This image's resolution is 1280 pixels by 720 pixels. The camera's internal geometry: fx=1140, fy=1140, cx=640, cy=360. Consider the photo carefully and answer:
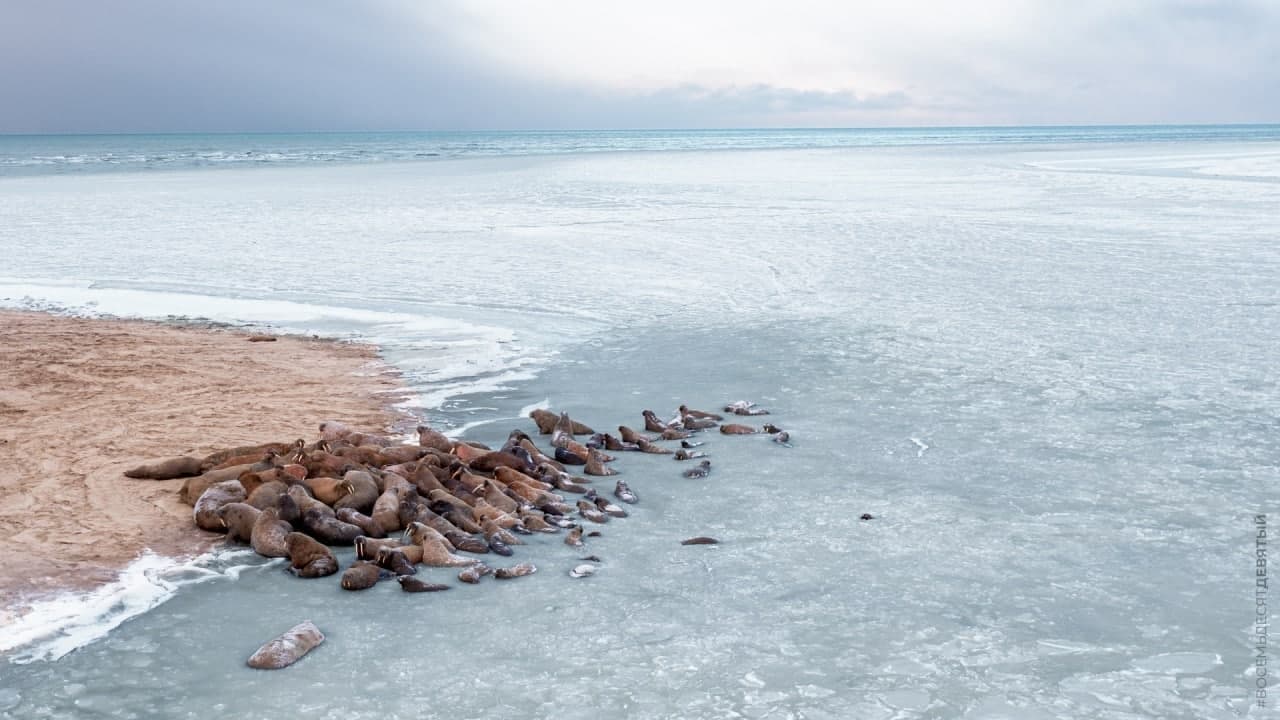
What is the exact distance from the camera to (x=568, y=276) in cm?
1606

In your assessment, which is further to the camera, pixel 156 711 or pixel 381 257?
pixel 381 257

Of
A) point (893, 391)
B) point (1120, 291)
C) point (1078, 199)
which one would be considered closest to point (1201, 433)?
point (893, 391)

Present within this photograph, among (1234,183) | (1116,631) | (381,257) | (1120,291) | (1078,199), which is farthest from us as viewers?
(1234,183)

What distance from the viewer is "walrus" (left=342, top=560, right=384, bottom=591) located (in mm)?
5512

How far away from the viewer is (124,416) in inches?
343

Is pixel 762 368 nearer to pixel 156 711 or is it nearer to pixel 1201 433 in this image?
pixel 1201 433

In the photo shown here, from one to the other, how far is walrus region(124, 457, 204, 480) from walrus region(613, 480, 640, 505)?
2656mm

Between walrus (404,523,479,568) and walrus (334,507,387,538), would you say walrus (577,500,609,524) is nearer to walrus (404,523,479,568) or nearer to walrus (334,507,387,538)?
walrus (404,523,479,568)

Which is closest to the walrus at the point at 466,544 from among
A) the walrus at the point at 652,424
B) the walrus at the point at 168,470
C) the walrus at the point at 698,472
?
the walrus at the point at 698,472

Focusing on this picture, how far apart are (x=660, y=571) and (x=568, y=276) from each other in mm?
10674

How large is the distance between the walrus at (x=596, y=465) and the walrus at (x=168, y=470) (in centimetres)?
244

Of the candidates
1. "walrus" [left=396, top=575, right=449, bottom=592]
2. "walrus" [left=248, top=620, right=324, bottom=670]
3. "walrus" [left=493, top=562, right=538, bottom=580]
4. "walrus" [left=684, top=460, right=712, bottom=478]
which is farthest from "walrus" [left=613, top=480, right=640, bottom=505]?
"walrus" [left=248, top=620, right=324, bottom=670]

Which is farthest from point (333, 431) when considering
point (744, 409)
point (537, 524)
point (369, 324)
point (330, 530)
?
point (369, 324)

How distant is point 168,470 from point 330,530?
5.74 feet
